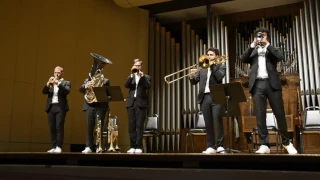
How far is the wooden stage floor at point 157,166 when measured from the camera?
3166mm

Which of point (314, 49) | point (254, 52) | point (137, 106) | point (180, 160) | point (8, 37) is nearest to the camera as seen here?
point (180, 160)

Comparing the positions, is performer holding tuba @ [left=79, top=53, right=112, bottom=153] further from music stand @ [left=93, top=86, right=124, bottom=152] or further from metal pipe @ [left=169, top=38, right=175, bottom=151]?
metal pipe @ [left=169, top=38, right=175, bottom=151]

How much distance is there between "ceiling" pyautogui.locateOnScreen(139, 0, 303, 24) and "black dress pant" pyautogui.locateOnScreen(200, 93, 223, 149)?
13.9ft

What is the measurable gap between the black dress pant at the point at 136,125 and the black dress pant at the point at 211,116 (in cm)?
93

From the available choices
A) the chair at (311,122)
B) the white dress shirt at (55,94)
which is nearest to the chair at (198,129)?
the chair at (311,122)

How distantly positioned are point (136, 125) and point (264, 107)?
5.99 ft

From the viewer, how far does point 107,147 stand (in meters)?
Answer: 5.96

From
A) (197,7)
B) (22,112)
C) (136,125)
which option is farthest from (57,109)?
(197,7)

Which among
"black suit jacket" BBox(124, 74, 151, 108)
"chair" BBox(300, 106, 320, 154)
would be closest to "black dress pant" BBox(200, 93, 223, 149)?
"black suit jacket" BBox(124, 74, 151, 108)

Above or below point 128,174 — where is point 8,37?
above

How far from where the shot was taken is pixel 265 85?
4.22 metres

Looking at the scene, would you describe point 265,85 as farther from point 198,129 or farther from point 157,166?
point 198,129

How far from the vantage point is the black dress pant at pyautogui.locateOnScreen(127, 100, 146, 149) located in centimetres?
515

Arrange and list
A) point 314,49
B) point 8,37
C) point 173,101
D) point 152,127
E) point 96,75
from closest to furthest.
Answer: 1. point 96,75
2. point 8,37
3. point 152,127
4. point 314,49
5. point 173,101
